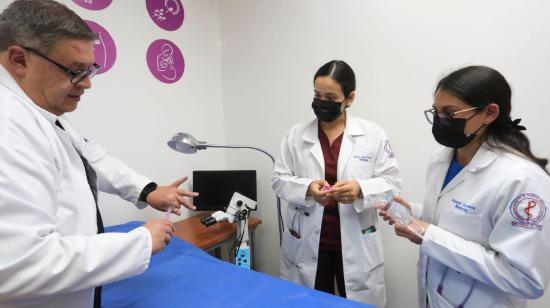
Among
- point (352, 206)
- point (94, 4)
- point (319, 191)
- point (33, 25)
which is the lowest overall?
point (352, 206)

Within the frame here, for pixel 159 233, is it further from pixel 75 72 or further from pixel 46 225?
pixel 75 72

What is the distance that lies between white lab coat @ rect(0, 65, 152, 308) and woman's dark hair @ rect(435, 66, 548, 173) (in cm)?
104

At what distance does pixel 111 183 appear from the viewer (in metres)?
1.21

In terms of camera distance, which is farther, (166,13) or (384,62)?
(166,13)

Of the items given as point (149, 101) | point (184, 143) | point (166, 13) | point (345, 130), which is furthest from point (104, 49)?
point (345, 130)

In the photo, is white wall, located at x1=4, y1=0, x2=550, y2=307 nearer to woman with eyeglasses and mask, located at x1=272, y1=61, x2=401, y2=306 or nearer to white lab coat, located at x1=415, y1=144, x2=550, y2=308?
woman with eyeglasses and mask, located at x1=272, y1=61, x2=401, y2=306

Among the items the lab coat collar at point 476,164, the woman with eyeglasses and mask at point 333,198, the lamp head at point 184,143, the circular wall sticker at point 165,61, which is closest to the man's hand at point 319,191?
the woman with eyeglasses and mask at point 333,198

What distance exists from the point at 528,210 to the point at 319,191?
708 millimetres

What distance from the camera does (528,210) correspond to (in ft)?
2.65

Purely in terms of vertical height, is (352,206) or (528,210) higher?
(528,210)

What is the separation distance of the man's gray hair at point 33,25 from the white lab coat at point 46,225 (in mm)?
89

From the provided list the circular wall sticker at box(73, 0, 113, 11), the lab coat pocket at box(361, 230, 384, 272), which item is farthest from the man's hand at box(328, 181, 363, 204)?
the circular wall sticker at box(73, 0, 113, 11)

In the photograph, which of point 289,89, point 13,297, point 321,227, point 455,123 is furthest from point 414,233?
point 289,89

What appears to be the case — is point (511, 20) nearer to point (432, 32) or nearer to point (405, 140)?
point (432, 32)
